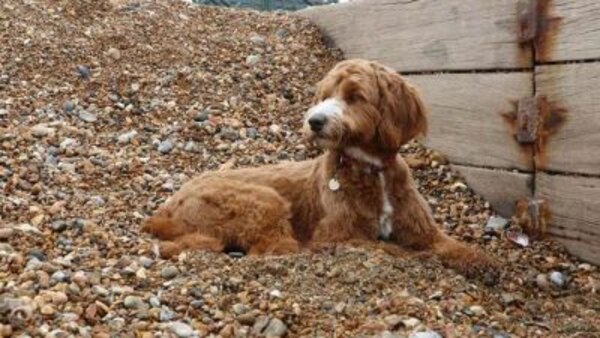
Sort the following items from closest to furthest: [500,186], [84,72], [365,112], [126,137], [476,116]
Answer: [365,112]
[500,186]
[476,116]
[126,137]
[84,72]

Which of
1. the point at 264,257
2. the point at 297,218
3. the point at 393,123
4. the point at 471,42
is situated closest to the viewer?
the point at 264,257

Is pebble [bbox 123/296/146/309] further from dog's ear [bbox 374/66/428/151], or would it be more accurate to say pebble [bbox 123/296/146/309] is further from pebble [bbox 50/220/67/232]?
dog's ear [bbox 374/66/428/151]

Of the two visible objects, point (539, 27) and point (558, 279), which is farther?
point (539, 27)

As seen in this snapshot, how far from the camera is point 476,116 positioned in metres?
6.52

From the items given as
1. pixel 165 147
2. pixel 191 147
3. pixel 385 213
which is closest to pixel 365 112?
pixel 385 213

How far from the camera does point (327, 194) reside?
5430 mm

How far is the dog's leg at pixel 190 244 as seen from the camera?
16.4 feet

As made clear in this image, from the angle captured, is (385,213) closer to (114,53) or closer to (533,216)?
(533,216)

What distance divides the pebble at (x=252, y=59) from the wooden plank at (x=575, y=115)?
3853mm

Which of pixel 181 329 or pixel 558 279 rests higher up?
pixel 181 329

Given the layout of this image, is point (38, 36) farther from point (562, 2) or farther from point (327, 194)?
point (562, 2)

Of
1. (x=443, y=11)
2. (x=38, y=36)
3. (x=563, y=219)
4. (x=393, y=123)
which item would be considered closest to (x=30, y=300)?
(x=393, y=123)

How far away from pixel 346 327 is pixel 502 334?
30.2 inches

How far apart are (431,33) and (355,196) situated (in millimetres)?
2426
